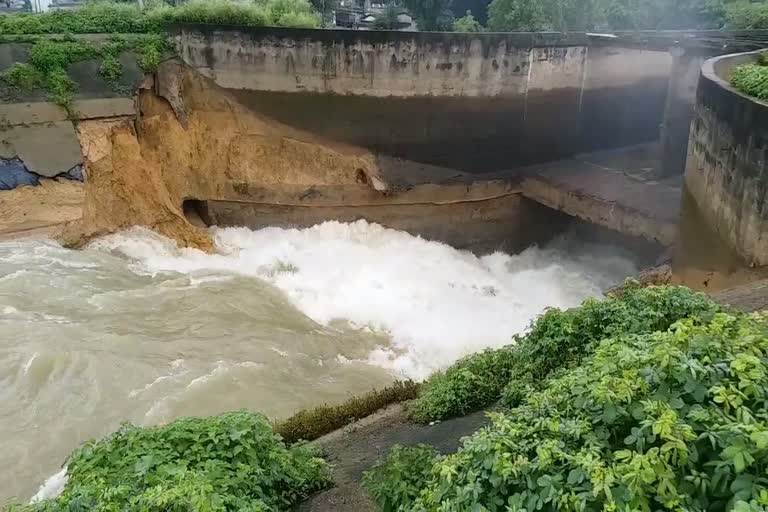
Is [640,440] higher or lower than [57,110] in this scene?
lower

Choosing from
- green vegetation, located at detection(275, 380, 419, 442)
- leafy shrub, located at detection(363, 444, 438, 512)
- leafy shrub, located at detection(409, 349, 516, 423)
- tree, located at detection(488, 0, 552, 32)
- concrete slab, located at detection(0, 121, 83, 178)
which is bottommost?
green vegetation, located at detection(275, 380, 419, 442)

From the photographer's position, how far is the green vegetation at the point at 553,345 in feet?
14.7

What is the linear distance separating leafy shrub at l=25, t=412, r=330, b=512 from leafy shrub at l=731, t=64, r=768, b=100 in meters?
7.50

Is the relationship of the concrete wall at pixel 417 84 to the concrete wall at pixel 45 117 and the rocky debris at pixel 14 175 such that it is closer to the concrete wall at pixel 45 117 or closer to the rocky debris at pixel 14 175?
the concrete wall at pixel 45 117

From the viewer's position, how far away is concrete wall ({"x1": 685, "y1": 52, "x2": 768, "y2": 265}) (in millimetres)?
7312

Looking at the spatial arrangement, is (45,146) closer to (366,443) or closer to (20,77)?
(20,77)

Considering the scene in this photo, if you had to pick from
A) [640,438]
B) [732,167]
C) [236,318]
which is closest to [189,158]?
[236,318]

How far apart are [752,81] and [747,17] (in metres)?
11.7

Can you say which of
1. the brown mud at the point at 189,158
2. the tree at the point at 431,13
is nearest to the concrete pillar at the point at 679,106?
the brown mud at the point at 189,158

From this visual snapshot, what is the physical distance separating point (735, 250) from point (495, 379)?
13.8ft

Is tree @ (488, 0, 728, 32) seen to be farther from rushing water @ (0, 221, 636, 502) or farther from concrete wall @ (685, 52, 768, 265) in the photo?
concrete wall @ (685, 52, 768, 265)

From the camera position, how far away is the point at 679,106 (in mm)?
13000

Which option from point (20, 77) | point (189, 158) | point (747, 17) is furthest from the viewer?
point (747, 17)

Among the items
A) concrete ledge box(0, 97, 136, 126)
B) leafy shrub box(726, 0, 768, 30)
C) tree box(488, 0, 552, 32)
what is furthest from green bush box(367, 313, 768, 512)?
leafy shrub box(726, 0, 768, 30)
